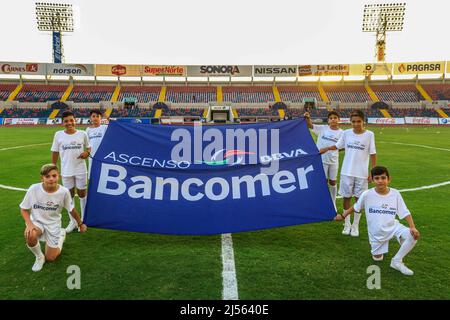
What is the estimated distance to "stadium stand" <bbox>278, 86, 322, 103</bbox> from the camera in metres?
58.4

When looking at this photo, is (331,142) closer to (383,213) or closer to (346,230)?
(346,230)

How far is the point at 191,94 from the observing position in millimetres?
59938

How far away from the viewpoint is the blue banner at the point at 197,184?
4.83 metres

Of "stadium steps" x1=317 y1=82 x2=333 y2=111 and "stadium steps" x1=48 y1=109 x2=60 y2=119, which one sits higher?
"stadium steps" x1=317 y1=82 x2=333 y2=111

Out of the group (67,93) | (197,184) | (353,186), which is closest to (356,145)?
(353,186)

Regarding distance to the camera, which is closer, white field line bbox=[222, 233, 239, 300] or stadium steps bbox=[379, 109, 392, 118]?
white field line bbox=[222, 233, 239, 300]

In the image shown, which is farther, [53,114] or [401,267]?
[53,114]

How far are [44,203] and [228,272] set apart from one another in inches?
104

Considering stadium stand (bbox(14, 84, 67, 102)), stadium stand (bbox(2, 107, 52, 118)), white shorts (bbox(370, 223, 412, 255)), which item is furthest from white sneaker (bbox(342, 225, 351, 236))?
stadium stand (bbox(14, 84, 67, 102))

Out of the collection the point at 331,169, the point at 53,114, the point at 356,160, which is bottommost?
the point at 331,169

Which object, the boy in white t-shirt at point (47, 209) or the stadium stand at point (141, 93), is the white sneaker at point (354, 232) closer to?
the boy in white t-shirt at point (47, 209)

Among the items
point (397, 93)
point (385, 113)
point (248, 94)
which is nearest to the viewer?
point (385, 113)

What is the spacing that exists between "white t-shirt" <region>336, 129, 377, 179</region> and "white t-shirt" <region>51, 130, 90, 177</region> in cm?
466

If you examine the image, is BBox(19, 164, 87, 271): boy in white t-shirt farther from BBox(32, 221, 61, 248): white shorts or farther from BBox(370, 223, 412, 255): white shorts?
BBox(370, 223, 412, 255): white shorts
